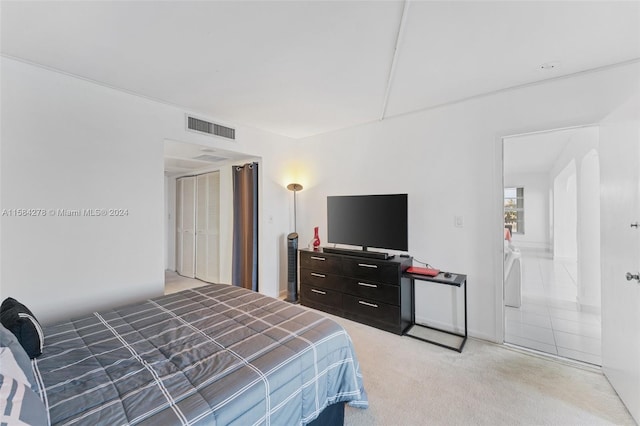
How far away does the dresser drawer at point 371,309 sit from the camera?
2.92 metres

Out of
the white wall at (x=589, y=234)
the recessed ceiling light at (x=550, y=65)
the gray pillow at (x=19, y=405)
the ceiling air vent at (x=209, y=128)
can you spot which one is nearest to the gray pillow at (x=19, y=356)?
the gray pillow at (x=19, y=405)

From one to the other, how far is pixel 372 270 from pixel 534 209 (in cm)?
803

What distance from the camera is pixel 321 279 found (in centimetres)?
356

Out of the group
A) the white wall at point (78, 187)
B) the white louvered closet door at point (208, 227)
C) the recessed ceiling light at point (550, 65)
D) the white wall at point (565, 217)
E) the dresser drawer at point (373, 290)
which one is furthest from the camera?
the white wall at point (565, 217)

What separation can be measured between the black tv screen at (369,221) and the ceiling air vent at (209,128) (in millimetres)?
1609

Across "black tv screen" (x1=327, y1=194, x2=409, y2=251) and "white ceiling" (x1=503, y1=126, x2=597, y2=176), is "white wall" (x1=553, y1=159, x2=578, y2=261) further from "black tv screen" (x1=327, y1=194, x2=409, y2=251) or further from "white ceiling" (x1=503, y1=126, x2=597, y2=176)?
"black tv screen" (x1=327, y1=194, x2=409, y2=251)

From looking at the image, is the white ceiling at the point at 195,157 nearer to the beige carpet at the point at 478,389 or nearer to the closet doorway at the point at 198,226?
the closet doorway at the point at 198,226

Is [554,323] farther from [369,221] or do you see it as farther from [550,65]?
[550,65]

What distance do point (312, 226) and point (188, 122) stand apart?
2246mm

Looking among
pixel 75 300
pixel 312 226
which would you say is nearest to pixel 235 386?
pixel 75 300

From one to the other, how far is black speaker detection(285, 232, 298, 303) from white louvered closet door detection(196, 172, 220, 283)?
1603mm

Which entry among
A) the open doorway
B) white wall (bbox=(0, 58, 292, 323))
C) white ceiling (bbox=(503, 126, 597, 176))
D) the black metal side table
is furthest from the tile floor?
white wall (bbox=(0, 58, 292, 323))

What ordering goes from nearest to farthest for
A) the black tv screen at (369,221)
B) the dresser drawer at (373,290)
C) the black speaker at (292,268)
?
the dresser drawer at (373,290) → the black tv screen at (369,221) → the black speaker at (292,268)

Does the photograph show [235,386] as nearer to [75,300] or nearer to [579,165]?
[75,300]
